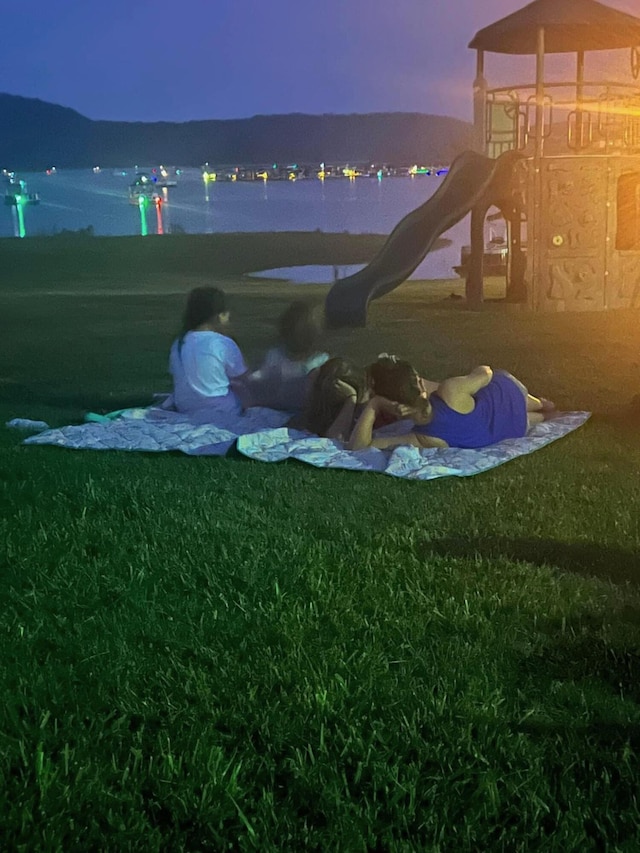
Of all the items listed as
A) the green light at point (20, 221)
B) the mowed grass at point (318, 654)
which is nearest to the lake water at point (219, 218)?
the green light at point (20, 221)

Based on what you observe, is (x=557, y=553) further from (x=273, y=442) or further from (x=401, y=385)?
(x=273, y=442)

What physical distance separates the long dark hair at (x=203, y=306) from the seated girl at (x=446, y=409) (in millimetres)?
1772

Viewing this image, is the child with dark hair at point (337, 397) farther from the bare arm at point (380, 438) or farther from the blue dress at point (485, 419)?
the blue dress at point (485, 419)

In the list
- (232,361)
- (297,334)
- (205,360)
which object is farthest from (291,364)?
(205,360)

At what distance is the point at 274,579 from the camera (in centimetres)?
467

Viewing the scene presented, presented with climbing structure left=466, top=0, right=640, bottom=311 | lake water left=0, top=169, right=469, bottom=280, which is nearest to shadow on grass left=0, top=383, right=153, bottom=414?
climbing structure left=466, top=0, right=640, bottom=311

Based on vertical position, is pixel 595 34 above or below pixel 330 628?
above

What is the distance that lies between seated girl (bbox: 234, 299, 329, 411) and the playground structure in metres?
6.52

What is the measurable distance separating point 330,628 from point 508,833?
139 centimetres

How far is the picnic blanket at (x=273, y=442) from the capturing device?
22.0ft

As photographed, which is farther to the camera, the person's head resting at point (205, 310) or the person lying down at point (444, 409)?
A: the person's head resting at point (205, 310)

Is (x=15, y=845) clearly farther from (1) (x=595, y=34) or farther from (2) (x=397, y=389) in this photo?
(1) (x=595, y=34)

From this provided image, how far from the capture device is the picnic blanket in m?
6.69

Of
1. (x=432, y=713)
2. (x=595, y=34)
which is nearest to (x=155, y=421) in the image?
(x=432, y=713)
